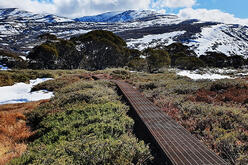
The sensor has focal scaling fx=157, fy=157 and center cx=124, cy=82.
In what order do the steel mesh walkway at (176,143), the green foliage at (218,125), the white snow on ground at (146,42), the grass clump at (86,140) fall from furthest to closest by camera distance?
the white snow on ground at (146,42) < the green foliage at (218,125) < the grass clump at (86,140) < the steel mesh walkway at (176,143)

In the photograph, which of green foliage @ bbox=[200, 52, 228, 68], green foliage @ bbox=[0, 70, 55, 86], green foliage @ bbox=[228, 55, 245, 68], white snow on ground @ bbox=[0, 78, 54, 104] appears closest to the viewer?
white snow on ground @ bbox=[0, 78, 54, 104]

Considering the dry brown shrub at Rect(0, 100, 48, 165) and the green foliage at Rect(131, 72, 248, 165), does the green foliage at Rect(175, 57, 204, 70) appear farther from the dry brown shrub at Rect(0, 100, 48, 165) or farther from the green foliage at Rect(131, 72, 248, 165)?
the dry brown shrub at Rect(0, 100, 48, 165)

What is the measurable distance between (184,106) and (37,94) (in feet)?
32.1

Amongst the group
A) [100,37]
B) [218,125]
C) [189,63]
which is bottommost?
[218,125]

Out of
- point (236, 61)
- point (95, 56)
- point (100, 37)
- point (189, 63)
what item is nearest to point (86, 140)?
point (100, 37)

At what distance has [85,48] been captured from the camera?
3300 centimetres

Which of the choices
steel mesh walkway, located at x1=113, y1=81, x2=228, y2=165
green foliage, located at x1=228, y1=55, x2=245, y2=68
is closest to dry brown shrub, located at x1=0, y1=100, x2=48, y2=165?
steel mesh walkway, located at x1=113, y1=81, x2=228, y2=165

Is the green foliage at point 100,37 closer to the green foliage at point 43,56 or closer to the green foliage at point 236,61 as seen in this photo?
the green foliage at point 43,56

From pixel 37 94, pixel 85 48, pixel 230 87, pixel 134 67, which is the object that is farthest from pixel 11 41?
pixel 230 87

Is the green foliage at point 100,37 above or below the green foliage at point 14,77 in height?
above

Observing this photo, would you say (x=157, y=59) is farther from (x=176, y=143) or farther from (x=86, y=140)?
(x=86, y=140)

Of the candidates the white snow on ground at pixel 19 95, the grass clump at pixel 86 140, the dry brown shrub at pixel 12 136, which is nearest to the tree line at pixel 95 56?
the white snow on ground at pixel 19 95

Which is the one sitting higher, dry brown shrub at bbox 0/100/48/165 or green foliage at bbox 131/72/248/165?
green foliage at bbox 131/72/248/165

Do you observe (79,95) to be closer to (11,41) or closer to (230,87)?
(230,87)
